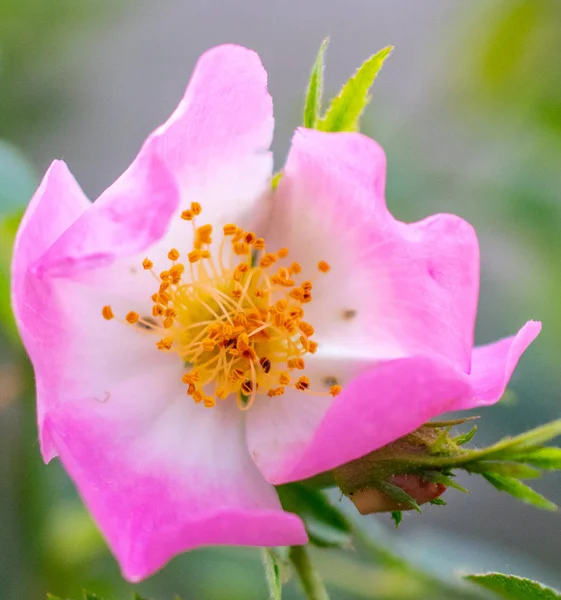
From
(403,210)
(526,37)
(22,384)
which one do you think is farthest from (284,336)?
(526,37)

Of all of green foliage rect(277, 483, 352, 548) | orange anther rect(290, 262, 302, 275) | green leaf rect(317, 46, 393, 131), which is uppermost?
green leaf rect(317, 46, 393, 131)

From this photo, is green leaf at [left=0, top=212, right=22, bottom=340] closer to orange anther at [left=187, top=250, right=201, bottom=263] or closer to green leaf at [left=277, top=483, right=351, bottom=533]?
orange anther at [left=187, top=250, right=201, bottom=263]

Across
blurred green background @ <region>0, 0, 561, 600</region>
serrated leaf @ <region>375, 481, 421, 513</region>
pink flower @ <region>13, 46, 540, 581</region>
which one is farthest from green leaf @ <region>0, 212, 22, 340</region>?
serrated leaf @ <region>375, 481, 421, 513</region>

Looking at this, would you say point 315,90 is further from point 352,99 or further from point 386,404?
point 386,404

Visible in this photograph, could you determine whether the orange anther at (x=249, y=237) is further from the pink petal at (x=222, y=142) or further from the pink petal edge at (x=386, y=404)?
the pink petal edge at (x=386, y=404)

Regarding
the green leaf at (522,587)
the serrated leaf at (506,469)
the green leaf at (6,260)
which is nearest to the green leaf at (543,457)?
the serrated leaf at (506,469)
